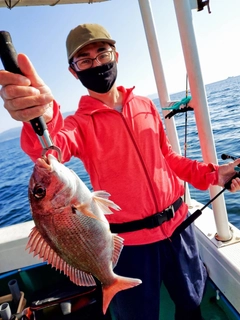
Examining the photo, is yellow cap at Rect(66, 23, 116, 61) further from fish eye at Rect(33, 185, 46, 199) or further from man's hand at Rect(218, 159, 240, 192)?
man's hand at Rect(218, 159, 240, 192)

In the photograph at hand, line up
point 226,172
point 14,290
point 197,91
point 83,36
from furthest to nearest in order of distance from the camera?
point 14,290
point 197,91
point 226,172
point 83,36

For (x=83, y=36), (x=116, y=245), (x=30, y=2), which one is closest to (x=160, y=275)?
(x=116, y=245)

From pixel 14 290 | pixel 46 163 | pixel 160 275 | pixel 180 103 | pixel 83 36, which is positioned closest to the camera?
pixel 46 163

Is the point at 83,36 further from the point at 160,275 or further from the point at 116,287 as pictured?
the point at 160,275

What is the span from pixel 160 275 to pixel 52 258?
91 cm

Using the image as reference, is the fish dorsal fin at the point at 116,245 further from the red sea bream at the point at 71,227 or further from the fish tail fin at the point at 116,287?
the fish tail fin at the point at 116,287

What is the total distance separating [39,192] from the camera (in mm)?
1231

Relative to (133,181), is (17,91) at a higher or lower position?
higher

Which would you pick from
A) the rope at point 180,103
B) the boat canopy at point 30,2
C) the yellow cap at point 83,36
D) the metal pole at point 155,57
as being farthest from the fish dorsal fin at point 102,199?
the boat canopy at point 30,2

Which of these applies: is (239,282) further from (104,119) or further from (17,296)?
(17,296)

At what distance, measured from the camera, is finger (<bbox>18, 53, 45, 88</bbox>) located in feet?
3.25

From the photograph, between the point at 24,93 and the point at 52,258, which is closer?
the point at 24,93

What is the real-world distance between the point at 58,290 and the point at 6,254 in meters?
0.75

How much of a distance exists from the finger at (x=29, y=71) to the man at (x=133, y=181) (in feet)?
2.21
